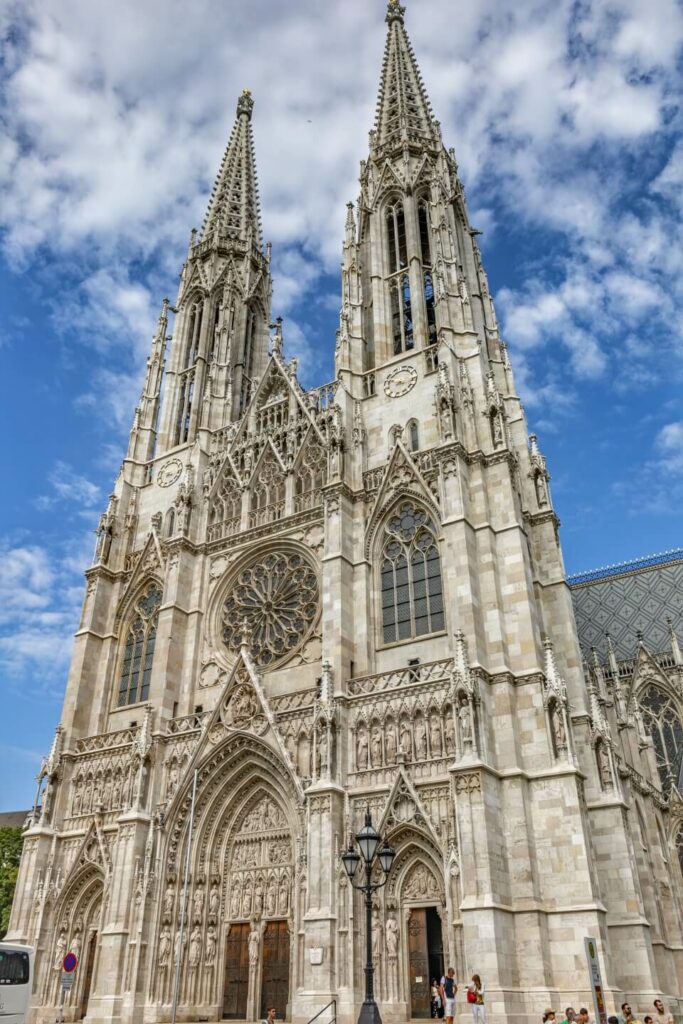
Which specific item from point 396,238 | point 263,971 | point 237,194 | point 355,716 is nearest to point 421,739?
point 355,716

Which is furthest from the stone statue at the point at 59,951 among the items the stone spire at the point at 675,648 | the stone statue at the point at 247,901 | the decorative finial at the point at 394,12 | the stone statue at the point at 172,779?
the decorative finial at the point at 394,12

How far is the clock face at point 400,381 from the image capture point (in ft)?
102

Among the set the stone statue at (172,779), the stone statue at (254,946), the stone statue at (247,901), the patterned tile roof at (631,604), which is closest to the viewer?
the stone statue at (254,946)

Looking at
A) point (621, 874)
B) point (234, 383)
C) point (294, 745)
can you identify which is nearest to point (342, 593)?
point (294, 745)

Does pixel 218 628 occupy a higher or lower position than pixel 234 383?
lower

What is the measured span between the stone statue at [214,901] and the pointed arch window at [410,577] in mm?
9184

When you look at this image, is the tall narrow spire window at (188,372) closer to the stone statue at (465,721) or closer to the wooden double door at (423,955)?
the stone statue at (465,721)

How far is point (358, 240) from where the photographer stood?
125 ft

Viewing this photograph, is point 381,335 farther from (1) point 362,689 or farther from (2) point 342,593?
(1) point 362,689

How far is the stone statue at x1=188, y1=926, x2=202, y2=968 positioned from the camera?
946 inches

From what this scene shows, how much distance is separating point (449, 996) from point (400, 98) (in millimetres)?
40087

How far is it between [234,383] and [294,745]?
19.7 metres

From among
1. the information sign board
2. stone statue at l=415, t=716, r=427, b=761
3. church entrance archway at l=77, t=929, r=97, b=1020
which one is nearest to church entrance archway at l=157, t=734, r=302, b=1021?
church entrance archway at l=77, t=929, r=97, b=1020

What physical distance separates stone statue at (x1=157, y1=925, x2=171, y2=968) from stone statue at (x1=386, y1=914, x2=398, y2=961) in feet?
23.5
